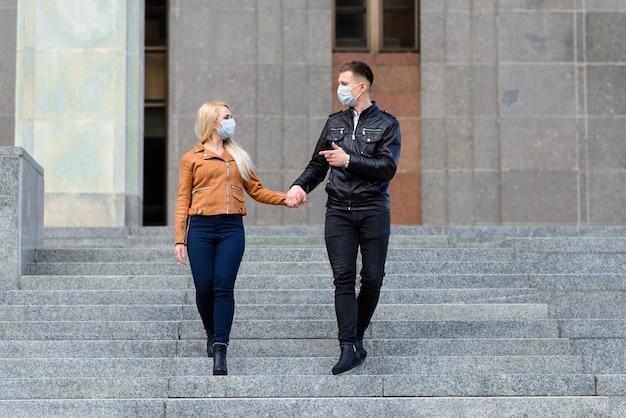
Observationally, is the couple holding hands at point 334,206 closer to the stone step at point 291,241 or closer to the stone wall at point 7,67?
the stone step at point 291,241

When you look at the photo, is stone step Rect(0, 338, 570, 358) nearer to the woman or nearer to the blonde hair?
the woman

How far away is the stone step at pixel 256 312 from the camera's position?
9391mm

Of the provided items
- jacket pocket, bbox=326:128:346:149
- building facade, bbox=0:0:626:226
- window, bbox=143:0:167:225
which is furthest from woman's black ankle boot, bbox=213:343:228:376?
window, bbox=143:0:167:225

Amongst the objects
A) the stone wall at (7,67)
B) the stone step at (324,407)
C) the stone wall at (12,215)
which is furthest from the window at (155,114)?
the stone step at (324,407)

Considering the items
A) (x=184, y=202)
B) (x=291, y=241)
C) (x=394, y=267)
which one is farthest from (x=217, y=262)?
(x=291, y=241)

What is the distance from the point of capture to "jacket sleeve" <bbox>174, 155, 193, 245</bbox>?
26.7ft

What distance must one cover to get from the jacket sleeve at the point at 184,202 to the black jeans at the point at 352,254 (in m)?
1.05

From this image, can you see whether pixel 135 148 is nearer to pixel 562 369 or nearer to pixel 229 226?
pixel 229 226

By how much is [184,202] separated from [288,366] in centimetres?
144

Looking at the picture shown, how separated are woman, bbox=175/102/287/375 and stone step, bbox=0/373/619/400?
0.37 m

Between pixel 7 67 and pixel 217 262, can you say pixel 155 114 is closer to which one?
pixel 7 67

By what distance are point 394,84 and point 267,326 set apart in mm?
9237

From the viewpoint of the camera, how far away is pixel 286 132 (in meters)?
17.3

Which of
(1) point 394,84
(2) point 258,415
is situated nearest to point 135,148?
(1) point 394,84
